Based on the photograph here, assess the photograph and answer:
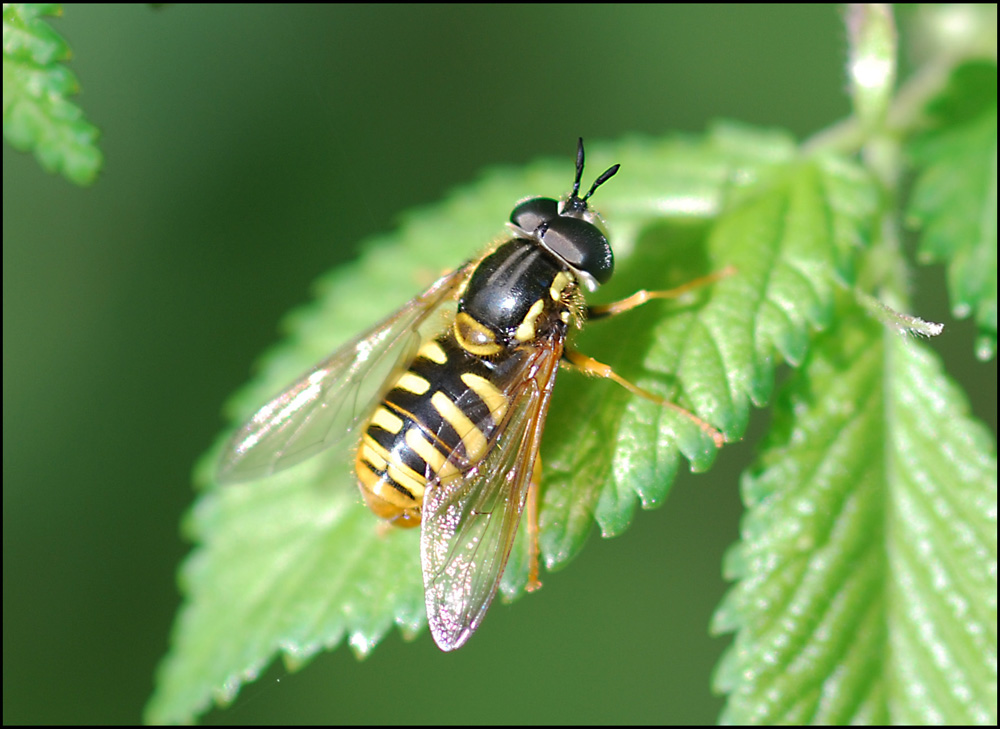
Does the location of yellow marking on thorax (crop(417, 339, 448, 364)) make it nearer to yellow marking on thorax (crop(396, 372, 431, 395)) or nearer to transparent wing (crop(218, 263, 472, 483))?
yellow marking on thorax (crop(396, 372, 431, 395))

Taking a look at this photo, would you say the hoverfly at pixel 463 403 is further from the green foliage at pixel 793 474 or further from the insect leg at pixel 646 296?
the green foliage at pixel 793 474

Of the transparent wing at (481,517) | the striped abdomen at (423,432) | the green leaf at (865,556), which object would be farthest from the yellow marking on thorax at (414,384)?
the green leaf at (865,556)

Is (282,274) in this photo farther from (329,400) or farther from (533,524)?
(533,524)

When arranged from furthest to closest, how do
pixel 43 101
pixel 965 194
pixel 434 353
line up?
pixel 965 194 < pixel 434 353 < pixel 43 101

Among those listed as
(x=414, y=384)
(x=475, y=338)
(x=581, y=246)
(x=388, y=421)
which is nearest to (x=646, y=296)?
(x=581, y=246)

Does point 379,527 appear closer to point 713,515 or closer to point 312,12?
point 713,515

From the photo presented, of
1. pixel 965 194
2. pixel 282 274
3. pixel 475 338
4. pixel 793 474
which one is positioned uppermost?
pixel 965 194

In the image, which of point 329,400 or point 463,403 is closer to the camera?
point 463,403

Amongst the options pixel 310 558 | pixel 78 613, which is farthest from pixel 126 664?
pixel 310 558
